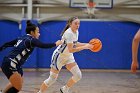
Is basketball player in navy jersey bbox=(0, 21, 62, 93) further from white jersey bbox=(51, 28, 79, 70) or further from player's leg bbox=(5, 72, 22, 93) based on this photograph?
white jersey bbox=(51, 28, 79, 70)

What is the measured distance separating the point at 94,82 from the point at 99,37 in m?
2.92

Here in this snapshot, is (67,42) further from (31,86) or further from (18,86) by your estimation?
(31,86)

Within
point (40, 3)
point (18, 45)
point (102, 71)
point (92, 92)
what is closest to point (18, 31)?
point (40, 3)

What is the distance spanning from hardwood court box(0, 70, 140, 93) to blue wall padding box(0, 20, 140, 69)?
0.40 m

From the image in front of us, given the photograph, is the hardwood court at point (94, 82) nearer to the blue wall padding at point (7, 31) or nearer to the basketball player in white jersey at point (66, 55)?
the basketball player in white jersey at point (66, 55)

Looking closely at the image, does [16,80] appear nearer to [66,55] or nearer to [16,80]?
[16,80]

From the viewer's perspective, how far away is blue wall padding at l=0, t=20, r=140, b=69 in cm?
1160

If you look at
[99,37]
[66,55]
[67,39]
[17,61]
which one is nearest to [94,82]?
[66,55]

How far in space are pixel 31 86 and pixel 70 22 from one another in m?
2.45

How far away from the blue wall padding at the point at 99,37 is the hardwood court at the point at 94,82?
40 cm

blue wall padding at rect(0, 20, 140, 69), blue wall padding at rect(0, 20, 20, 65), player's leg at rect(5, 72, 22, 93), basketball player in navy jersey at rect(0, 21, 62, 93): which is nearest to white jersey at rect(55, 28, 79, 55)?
basketball player in navy jersey at rect(0, 21, 62, 93)

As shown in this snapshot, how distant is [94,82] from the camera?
9.11 metres

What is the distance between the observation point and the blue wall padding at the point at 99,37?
11.6 m

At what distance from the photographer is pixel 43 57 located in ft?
38.7
